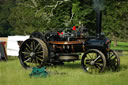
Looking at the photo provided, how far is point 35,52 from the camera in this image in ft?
32.9

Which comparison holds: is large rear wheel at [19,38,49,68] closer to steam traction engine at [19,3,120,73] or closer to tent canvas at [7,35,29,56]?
steam traction engine at [19,3,120,73]

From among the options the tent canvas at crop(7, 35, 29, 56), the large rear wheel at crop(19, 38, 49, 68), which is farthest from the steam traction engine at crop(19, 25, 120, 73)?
the tent canvas at crop(7, 35, 29, 56)

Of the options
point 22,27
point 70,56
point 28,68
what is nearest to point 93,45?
point 70,56

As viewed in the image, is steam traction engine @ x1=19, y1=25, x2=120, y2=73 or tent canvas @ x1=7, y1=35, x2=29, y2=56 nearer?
steam traction engine @ x1=19, y1=25, x2=120, y2=73

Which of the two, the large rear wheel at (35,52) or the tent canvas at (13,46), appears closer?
the large rear wheel at (35,52)

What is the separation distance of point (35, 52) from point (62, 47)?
3.26 feet

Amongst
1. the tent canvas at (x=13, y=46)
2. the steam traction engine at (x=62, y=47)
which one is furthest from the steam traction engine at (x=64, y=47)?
the tent canvas at (x=13, y=46)

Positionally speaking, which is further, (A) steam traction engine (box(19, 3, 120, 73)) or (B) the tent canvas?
(B) the tent canvas

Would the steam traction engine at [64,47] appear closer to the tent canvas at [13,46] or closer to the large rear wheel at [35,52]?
the large rear wheel at [35,52]

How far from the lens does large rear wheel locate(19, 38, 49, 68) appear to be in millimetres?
9673

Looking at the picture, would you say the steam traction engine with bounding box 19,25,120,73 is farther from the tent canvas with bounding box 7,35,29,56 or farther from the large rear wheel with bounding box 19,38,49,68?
the tent canvas with bounding box 7,35,29,56

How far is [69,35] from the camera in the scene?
33.6 feet

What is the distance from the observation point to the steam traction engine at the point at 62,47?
31.9 feet

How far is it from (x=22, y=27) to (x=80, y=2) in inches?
930
